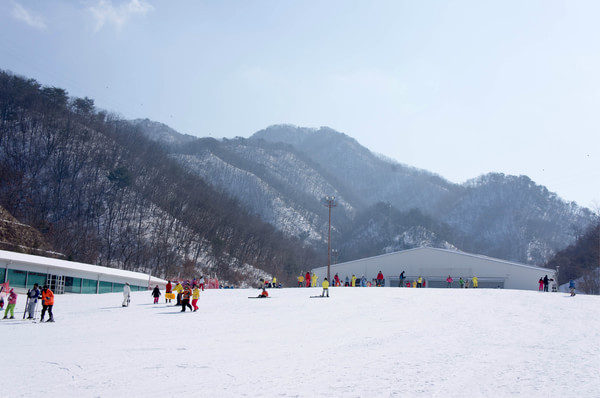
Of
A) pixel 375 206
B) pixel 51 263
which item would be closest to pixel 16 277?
pixel 51 263

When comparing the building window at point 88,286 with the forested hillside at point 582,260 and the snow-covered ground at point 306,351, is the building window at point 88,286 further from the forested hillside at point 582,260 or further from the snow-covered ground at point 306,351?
the forested hillside at point 582,260

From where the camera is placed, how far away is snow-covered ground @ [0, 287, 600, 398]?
9.97 m

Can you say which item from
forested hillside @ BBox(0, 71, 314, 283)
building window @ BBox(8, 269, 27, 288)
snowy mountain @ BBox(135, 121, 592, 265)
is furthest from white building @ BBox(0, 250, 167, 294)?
snowy mountain @ BBox(135, 121, 592, 265)

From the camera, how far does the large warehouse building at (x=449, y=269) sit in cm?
4291

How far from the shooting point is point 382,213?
157m

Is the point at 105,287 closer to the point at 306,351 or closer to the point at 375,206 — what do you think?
the point at 306,351

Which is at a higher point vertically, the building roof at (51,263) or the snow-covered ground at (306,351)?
the building roof at (51,263)

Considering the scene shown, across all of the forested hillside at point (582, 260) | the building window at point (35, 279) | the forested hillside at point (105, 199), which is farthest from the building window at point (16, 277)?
the forested hillside at point (582, 260)

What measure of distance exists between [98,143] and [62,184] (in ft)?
45.1

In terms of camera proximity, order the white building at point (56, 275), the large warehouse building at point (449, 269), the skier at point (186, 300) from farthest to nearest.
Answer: the large warehouse building at point (449, 269) < the white building at point (56, 275) < the skier at point (186, 300)

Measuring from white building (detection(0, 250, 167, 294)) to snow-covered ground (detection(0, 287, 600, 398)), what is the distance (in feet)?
27.4

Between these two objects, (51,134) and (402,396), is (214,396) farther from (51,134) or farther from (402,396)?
(51,134)

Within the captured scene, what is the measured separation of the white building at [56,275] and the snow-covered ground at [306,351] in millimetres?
8358

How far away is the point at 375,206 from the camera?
163500 mm
